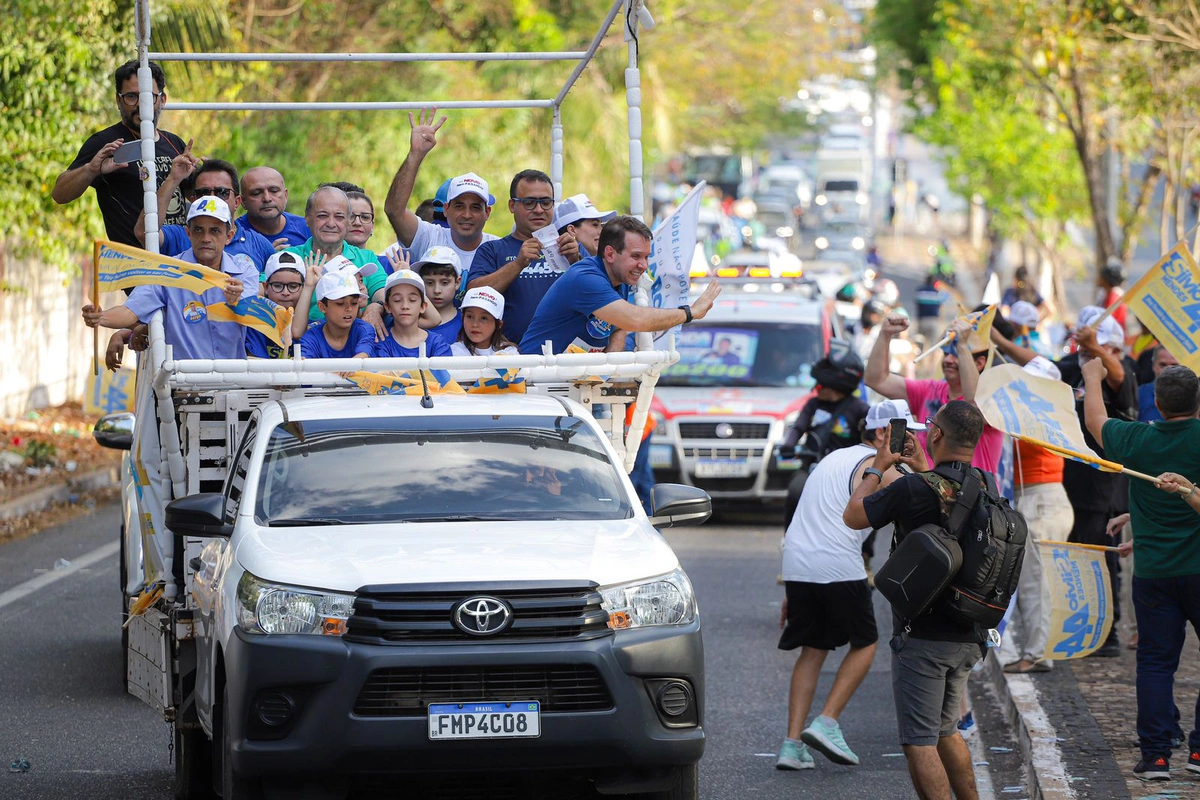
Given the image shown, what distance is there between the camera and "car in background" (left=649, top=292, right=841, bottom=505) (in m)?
16.4

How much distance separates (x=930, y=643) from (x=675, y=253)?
256 cm

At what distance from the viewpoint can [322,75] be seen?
25406mm

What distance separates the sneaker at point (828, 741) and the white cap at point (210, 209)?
3592mm

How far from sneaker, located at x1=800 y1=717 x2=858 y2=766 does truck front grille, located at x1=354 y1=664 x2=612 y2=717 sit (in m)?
2.55

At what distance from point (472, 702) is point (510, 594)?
370 mm

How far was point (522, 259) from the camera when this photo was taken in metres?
9.05

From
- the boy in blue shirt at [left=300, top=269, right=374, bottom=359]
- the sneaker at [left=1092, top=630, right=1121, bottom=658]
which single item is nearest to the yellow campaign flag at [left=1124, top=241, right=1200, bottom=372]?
the sneaker at [left=1092, top=630, right=1121, bottom=658]

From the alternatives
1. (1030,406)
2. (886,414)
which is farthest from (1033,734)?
(886,414)

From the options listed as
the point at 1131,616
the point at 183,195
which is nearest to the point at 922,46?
the point at 1131,616

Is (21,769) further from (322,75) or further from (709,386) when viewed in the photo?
(322,75)

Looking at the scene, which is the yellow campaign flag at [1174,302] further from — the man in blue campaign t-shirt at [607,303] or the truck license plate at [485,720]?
the truck license plate at [485,720]

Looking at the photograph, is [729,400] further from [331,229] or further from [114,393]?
[331,229]

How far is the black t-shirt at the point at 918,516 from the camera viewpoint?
6465mm

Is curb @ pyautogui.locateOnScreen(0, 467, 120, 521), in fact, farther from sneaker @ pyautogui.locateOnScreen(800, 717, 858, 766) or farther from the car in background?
sneaker @ pyautogui.locateOnScreen(800, 717, 858, 766)
